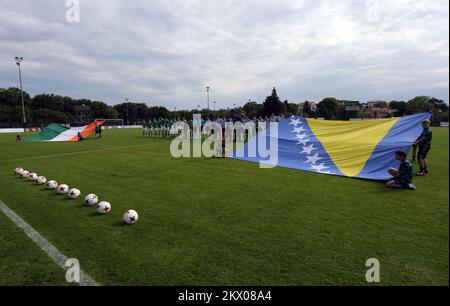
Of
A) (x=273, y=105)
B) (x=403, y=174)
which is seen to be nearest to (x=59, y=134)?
(x=403, y=174)

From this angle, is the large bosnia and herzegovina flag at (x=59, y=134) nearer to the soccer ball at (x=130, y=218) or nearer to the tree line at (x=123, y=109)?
the soccer ball at (x=130, y=218)

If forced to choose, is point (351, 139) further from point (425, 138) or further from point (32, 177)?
point (32, 177)

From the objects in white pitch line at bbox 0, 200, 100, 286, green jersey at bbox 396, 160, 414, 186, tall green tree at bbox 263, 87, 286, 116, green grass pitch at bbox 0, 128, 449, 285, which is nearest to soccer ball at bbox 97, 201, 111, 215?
green grass pitch at bbox 0, 128, 449, 285

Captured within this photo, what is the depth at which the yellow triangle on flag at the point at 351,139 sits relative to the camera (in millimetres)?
9870

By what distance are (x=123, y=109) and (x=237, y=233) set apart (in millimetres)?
125787

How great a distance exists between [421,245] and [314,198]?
9.14 ft

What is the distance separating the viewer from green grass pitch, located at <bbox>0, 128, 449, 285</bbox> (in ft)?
11.9

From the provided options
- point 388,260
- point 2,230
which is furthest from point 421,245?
point 2,230

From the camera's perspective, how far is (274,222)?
5.43 meters

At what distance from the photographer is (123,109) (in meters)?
121

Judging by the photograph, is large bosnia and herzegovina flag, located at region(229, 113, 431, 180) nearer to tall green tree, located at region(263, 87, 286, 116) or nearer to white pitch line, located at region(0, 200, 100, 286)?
white pitch line, located at region(0, 200, 100, 286)

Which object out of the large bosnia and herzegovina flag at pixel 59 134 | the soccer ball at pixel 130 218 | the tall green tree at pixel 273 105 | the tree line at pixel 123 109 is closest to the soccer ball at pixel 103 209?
the soccer ball at pixel 130 218

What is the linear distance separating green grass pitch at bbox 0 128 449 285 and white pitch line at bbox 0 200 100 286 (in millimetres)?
90
